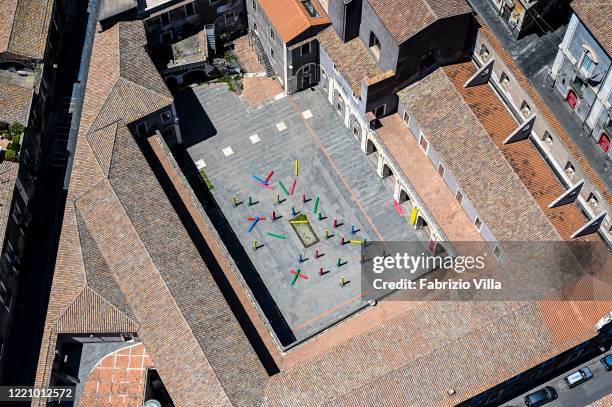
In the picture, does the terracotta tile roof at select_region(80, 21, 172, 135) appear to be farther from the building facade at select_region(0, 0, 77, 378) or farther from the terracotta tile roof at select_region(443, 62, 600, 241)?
the terracotta tile roof at select_region(443, 62, 600, 241)

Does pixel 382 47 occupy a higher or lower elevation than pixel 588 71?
higher

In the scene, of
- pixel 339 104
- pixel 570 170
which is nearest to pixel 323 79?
pixel 339 104

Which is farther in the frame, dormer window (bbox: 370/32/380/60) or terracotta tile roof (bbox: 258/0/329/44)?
terracotta tile roof (bbox: 258/0/329/44)

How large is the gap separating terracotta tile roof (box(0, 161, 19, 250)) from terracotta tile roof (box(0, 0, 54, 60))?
1480 centimetres

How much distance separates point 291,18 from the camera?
91.8 m

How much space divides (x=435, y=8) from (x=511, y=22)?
1004cm

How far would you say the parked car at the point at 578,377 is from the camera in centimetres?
8269

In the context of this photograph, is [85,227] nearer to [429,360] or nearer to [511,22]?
[429,360]

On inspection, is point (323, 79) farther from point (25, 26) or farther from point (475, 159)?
point (25, 26)

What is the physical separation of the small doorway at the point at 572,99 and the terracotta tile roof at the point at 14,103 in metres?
55.9

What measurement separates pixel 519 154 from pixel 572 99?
7348 millimetres

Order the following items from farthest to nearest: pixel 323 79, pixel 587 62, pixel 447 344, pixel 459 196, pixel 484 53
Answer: pixel 323 79, pixel 484 53, pixel 459 196, pixel 587 62, pixel 447 344

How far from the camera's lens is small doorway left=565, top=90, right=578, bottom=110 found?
8250 centimetres

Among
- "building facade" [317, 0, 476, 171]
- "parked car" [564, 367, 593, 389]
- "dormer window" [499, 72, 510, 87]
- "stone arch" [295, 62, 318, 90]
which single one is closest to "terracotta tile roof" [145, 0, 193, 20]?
"stone arch" [295, 62, 318, 90]
